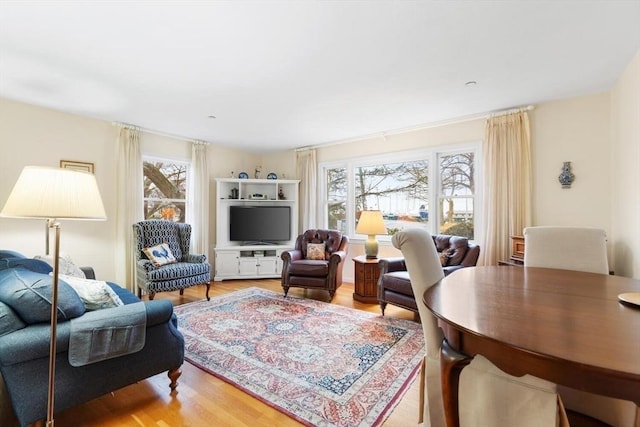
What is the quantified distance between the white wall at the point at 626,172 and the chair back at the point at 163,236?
4830 mm

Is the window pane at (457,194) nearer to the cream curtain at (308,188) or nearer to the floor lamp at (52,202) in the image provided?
the cream curtain at (308,188)

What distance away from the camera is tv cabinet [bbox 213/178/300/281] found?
489 centimetres

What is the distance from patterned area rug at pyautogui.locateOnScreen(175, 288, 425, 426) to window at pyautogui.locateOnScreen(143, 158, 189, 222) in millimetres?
1844

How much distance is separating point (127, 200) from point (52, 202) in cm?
301

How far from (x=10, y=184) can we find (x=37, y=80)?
51.2 inches

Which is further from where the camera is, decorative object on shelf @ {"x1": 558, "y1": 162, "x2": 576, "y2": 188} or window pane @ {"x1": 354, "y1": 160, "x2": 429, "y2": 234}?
window pane @ {"x1": 354, "y1": 160, "x2": 429, "y2": 234}

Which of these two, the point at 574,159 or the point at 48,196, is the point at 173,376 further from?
the point at 574,159

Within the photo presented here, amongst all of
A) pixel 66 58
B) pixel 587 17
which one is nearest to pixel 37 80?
pixel 66 58

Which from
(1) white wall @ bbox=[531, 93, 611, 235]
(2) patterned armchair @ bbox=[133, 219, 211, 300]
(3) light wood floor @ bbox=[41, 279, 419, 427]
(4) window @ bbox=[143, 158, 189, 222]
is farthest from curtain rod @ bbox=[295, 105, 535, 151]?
(3) light wood floor @ bbox=[41, 279, 419, 427]

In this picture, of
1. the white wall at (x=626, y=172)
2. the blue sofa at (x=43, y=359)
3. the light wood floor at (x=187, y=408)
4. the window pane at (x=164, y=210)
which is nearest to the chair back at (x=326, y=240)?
the window pane at (x=164, y=210)

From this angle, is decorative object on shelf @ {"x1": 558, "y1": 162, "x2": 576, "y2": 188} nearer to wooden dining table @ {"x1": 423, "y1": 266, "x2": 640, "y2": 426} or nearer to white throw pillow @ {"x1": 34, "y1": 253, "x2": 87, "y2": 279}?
wooden dining table @ {"x1": 423, "y1": 266, "x2": 640, "y2": 426}

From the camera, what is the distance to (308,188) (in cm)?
525

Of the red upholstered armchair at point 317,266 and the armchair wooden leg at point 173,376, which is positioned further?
the red upholstered armchair at point 317,266

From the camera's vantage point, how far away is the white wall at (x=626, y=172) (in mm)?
2258
